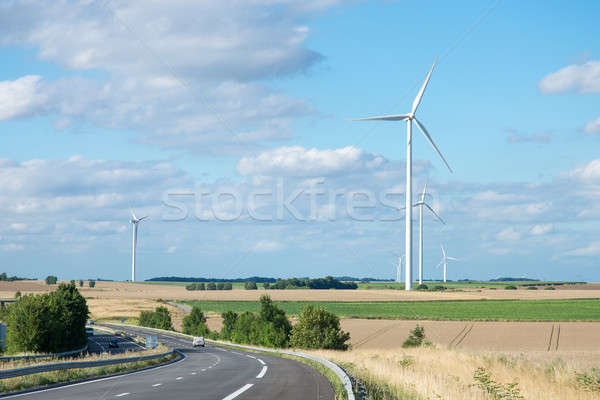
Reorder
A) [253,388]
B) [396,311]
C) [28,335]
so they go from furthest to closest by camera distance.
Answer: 1. [396,311]
2. [28,335]
3. [253,388]

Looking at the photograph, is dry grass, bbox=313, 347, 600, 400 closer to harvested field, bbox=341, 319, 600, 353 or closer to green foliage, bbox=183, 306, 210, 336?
harvested field, bbox=341, 319, 600, 353

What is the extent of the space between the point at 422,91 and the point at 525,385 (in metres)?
75.8

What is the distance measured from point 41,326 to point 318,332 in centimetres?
3008

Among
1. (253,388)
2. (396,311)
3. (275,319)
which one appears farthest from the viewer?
(396,311)

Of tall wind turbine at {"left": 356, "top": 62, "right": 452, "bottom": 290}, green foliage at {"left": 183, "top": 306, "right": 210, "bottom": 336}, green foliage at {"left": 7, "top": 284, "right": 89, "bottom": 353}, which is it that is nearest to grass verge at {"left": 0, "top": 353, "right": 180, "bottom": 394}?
green foliage at {"left": 7, "top": 284, "right": 89, "bottom": 353}

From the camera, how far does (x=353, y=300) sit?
567 ft

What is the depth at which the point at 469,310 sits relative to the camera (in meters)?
131

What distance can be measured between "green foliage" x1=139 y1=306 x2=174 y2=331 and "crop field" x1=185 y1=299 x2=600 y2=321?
640 inches

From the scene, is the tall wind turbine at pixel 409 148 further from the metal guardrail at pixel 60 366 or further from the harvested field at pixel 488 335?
the metal guardrail at pixel 60 366

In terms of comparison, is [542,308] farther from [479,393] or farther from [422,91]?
[479,393]

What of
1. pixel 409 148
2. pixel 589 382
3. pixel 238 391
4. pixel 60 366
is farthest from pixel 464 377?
pixel 409 148

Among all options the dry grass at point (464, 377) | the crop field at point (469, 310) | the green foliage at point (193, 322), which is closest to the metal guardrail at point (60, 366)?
the dry grass at point (464, 377)

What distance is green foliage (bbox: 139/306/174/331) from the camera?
14225 cm

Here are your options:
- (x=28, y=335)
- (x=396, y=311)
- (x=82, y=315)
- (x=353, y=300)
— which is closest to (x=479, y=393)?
(x=28, y=335)
